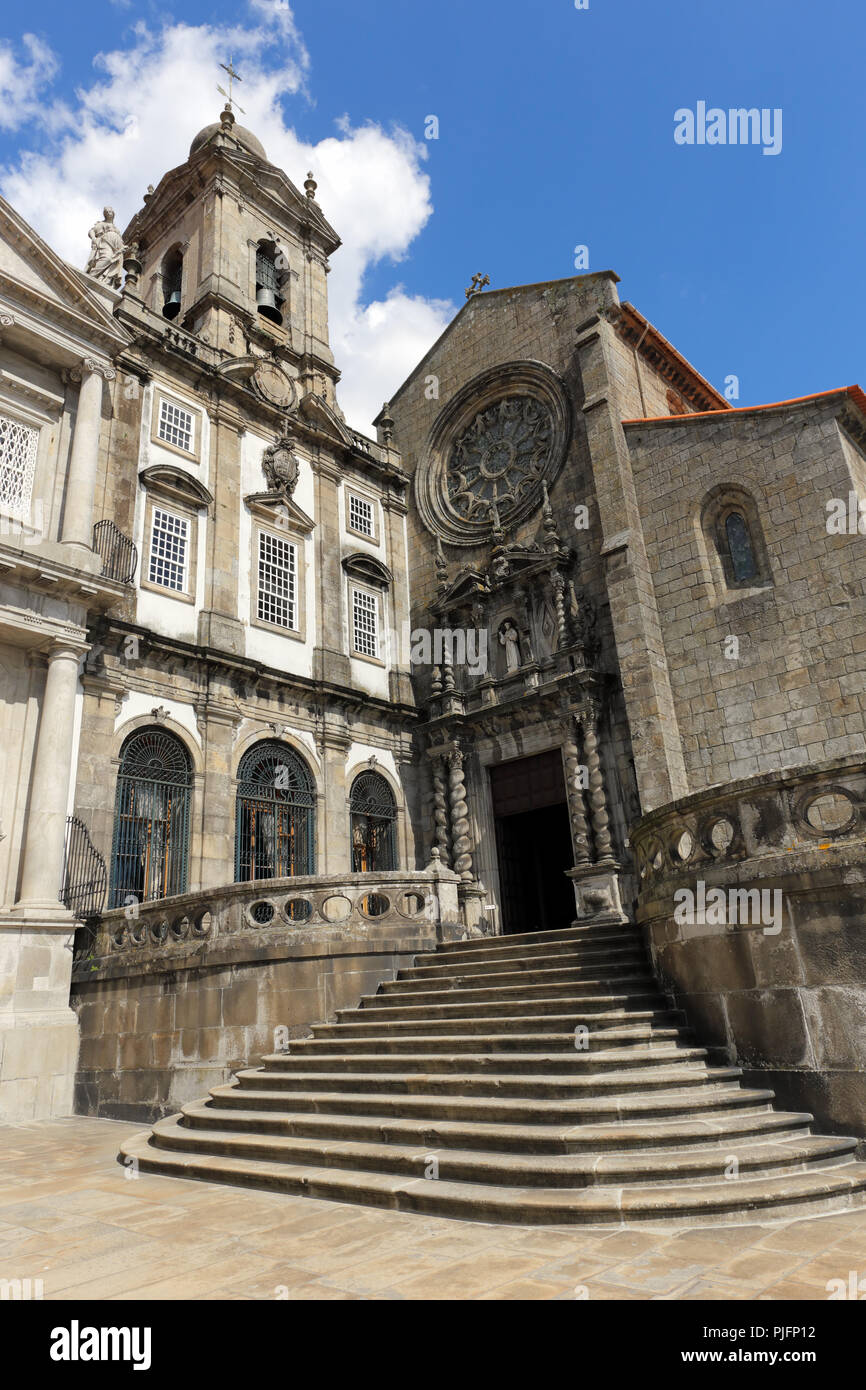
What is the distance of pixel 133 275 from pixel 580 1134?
20281 millimetres

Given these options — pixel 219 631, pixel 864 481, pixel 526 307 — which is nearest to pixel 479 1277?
pixel 219 631

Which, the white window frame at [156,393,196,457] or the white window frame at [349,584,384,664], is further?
the white window frame at [349,584,384,664]

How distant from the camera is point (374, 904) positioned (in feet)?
38.2

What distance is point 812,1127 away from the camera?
6371mm

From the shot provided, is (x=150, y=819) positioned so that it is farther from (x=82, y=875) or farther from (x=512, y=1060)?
(x=512, y=1060)

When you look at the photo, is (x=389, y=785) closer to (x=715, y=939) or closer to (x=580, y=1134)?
(x=715, y=939)

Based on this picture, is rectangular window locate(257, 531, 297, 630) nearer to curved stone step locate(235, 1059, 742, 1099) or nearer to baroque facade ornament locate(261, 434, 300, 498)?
baroque facade ornament locate(261, 434, 300, 498)

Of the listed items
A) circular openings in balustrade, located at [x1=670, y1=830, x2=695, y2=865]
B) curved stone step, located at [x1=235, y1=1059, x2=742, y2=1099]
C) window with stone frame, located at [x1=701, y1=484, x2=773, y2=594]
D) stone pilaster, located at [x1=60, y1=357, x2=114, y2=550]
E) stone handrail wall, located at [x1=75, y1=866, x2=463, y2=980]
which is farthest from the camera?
window with stone frame, located at [x1=701, y1=484, x2=773, y2=594]

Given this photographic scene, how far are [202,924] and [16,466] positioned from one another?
8928 mm

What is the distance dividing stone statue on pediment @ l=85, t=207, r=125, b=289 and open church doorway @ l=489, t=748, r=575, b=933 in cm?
1360

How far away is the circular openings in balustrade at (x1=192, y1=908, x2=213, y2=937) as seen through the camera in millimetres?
11538

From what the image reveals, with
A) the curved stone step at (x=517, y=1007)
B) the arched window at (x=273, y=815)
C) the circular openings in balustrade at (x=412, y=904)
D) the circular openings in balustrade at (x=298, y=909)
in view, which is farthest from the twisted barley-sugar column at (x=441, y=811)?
the curved stone step at (x=517, y=1007)

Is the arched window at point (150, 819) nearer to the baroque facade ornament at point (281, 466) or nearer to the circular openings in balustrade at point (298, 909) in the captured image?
the circular openings in balustrade at point (298, 909)

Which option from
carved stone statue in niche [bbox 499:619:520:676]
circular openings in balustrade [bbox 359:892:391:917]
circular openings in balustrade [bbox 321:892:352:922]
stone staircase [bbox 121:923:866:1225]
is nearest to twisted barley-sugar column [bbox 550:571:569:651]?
carved stone statue in niche [bbox 499:619:520:676]
